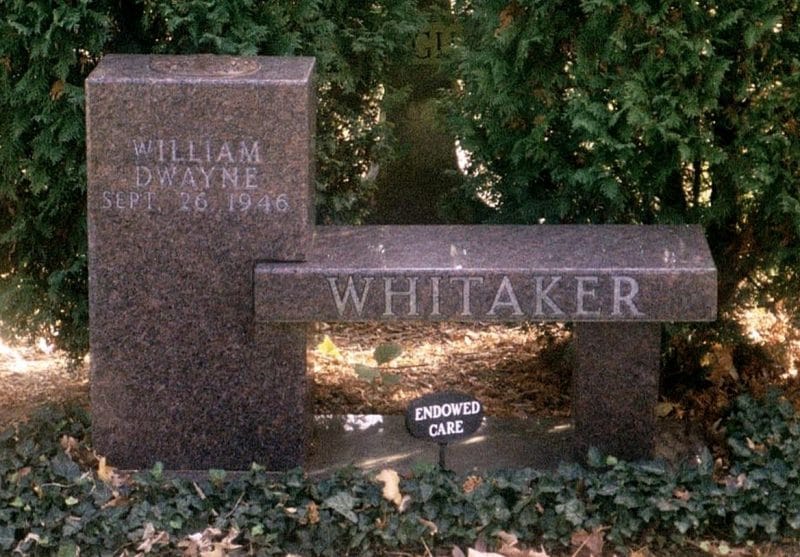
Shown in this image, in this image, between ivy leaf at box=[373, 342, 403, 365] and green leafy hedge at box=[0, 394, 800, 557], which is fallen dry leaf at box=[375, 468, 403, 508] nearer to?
green leafy hedge at box=[0, 394, 800, 557]

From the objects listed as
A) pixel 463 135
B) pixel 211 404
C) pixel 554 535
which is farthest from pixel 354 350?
pixel 554 535

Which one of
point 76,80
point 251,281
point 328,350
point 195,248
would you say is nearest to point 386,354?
point 328,350

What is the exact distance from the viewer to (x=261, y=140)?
4406mm

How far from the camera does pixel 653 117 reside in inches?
189

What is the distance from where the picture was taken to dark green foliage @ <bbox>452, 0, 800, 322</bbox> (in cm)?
474

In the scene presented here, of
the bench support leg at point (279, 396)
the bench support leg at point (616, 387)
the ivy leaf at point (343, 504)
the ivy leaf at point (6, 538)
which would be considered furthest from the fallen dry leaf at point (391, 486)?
the ivy leaf at point (6, 538)

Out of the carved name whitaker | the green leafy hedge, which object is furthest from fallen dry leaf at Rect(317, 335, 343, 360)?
the carved name whitaker

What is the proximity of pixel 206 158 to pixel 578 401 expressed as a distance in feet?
5.27

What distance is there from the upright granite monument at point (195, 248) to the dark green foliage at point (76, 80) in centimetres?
34

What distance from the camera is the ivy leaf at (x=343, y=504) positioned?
423cm

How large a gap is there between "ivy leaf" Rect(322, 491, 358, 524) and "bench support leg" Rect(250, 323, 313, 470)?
0.39 meters

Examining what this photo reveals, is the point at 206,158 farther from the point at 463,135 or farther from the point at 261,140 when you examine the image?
the point at 463,135

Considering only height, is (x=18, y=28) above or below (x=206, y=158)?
above

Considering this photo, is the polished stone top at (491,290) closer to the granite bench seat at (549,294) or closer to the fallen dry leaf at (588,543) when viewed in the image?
the granite bench seat at (549,294)
